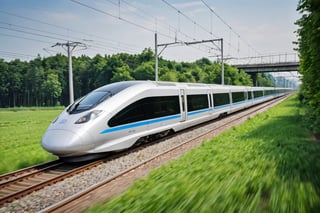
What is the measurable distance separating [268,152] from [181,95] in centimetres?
644

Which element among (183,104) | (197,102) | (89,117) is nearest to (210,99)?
(197,102)

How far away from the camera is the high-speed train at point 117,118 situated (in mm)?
7570

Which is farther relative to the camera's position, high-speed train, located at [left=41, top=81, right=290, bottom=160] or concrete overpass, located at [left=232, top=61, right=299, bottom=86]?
concrete overpass, located at [left=232, top=61, right=299, bottom=86]

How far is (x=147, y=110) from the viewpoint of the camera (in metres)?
10.0

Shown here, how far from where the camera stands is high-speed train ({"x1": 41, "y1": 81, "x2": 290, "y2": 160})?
298 inches

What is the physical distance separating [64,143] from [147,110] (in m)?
3.58

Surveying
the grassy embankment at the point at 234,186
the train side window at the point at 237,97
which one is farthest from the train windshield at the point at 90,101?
the train side window at the point at 237,97

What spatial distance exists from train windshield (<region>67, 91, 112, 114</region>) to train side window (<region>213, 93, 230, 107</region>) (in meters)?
9.98

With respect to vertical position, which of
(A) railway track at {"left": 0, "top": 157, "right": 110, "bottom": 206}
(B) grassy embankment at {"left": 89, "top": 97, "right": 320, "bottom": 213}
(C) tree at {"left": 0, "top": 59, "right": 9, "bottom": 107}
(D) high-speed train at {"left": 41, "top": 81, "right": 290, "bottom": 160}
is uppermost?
(C) tree at {"left": 0, "top": 59, "right": 9, "bottom": 107}

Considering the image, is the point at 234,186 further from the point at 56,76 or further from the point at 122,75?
the point at 56,76

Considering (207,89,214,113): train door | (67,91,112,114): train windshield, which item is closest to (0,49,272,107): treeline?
(207,89,214,113): train door

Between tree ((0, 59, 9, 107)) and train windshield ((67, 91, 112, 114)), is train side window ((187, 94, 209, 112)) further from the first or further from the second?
A: tree ((0, 59, 9, 107))

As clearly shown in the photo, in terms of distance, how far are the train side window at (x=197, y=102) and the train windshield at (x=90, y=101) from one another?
553 cm

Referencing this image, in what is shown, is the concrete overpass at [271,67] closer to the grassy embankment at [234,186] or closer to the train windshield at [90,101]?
the grassy embankment at [234,186]
